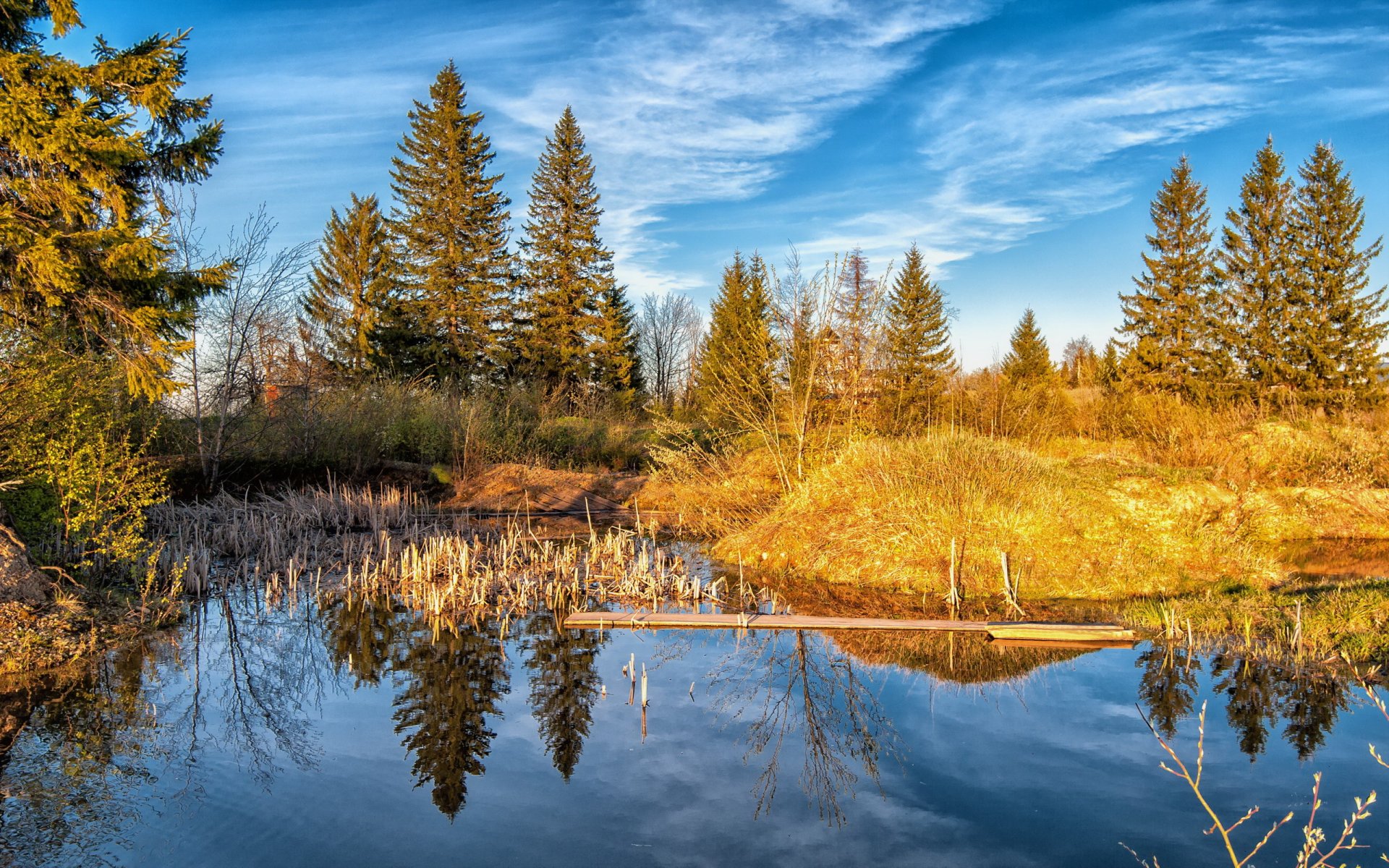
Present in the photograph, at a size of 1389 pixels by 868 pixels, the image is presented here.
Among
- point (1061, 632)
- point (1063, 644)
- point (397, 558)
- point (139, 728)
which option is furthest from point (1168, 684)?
point (397, 558)

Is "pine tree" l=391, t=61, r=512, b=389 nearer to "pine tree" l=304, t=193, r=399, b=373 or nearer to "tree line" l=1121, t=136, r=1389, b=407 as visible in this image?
"pine tree" l=304, t=193, r=399, b=373

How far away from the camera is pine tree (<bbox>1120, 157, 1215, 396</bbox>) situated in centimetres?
3078

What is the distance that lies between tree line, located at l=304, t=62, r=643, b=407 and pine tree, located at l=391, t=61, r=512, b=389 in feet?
0.14

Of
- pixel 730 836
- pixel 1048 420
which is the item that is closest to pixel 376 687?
pixel 730 836

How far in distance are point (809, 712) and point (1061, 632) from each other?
3100 millimetres

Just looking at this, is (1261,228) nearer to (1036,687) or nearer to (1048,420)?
(1048,420)

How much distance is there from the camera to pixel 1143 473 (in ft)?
40.1

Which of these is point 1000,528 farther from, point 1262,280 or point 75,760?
point 1262,280

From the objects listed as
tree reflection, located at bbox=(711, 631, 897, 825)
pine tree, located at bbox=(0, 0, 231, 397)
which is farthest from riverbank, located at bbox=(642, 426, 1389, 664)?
pine tree, located at bbox=(0, 0, 231, 397)

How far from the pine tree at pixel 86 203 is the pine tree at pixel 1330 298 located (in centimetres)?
3167

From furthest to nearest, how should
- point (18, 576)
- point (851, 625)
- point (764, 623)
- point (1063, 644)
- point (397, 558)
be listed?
point (397, 558) < point (764, 623) < point (851, 625) < point (1063, 644) < point (18, 576)

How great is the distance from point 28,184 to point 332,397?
7.93 meters

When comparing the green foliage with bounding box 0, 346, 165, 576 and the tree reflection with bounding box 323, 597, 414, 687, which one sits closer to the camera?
the tree reflection with bounding box 323, 597, 414, 687

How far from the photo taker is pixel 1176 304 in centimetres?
3128
